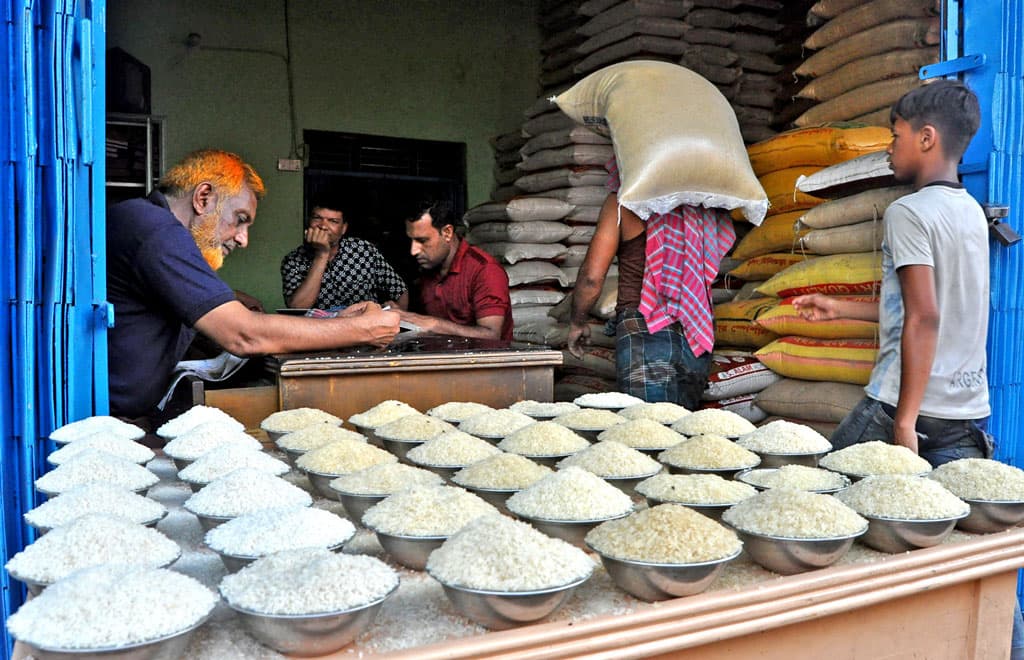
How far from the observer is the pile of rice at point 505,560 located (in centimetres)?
78

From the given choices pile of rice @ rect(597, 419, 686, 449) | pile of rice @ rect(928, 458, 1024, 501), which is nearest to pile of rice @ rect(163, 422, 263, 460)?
pile of rice @ rect(597, 419, 686, 449)

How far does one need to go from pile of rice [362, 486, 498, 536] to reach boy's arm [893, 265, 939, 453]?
1083 millimetres

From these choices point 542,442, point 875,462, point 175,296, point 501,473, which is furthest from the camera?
point 175,296

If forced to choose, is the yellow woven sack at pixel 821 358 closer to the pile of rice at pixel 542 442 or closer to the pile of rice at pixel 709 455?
the pile of rice at pixel 709 455

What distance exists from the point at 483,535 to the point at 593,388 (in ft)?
8.13

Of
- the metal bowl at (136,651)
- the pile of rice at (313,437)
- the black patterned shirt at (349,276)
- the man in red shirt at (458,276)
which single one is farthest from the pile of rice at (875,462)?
the black patterned shirt at (349,276)

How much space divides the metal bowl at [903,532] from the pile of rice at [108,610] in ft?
2.57

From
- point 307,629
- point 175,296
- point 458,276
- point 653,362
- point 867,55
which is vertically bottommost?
point 307,629

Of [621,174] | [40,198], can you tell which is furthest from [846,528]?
[621,174]

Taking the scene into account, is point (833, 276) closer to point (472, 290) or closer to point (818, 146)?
point (818, 146)

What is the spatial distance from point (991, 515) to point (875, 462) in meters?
0.18

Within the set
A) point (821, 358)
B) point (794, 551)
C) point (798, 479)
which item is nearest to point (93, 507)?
point (794, 551)

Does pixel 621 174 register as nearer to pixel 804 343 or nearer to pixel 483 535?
pixel 804 343

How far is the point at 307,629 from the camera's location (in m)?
0.71
